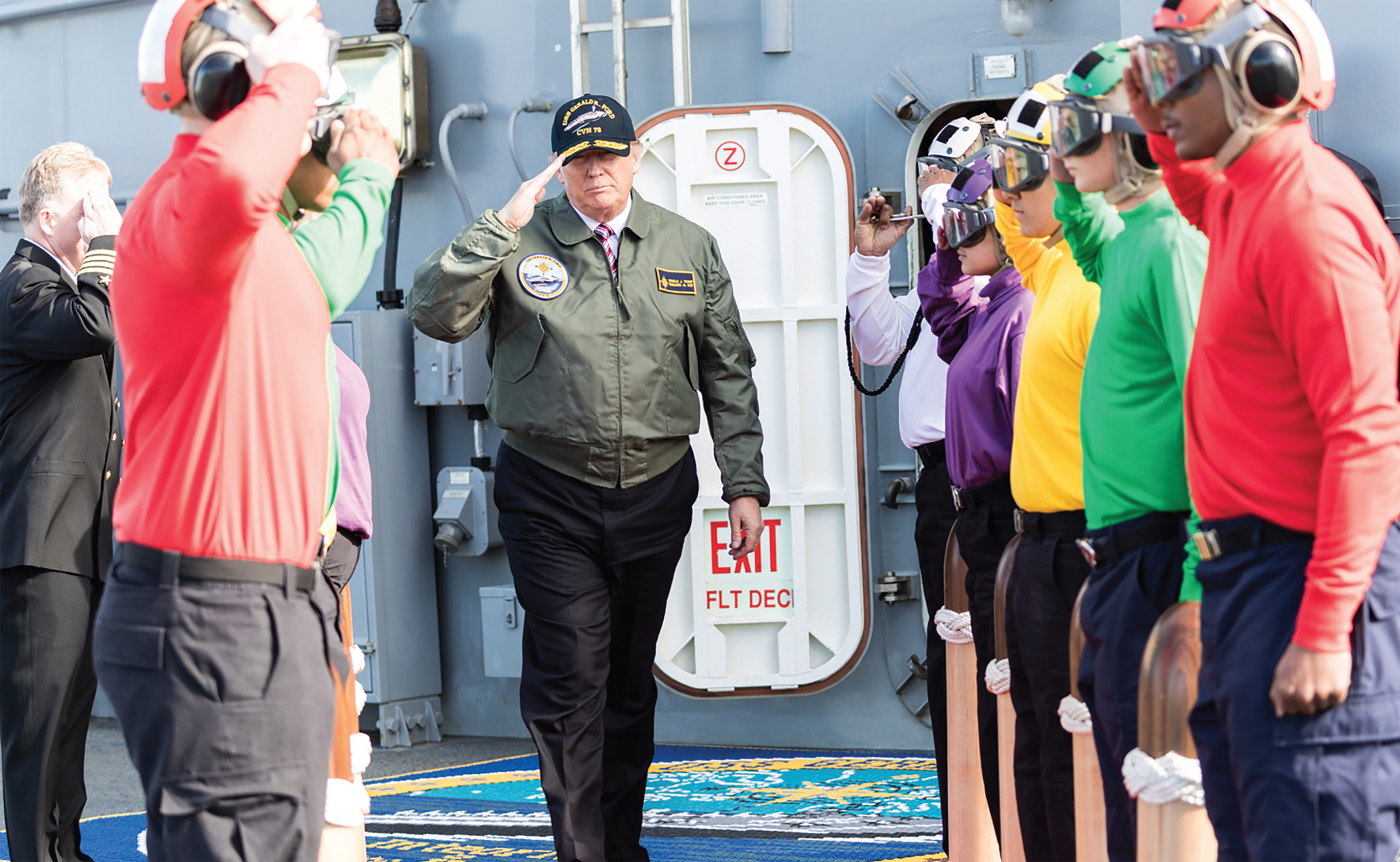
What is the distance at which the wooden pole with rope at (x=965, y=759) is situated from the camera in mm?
3791

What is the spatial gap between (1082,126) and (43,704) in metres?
3.05

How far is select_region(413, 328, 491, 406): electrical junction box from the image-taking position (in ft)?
20.7

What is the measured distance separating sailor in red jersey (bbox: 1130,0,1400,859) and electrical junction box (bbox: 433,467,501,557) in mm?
4455

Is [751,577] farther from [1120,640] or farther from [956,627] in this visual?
[1120,640]

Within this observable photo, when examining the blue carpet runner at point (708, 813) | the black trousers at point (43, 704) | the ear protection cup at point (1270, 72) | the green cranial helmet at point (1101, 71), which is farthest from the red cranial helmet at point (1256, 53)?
the black trousers at point (43, 704)

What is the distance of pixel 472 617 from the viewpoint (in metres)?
6.62

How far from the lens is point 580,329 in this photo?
4.16 meters

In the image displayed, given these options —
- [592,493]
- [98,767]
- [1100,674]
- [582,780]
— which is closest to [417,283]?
[592,493]

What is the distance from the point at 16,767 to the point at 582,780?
1.51 m

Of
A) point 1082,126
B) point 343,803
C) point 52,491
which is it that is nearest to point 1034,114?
point 1082,126

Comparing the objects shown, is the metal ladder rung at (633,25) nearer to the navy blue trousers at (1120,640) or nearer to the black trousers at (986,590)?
the black trousers at (986,590)

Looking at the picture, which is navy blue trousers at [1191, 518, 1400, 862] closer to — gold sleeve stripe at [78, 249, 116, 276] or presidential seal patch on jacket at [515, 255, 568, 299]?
presidential seal patch on jacket at [515, 255, 568, 299]

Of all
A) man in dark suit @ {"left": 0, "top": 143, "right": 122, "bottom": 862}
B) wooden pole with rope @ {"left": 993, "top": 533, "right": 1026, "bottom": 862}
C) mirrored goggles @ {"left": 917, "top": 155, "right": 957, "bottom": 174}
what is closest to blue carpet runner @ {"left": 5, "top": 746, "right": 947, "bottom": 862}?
man in dark suit @ {"left": 0, "top": 143, "right": 122, "bottom": 862}

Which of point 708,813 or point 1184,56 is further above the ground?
point 1184,56
